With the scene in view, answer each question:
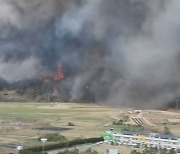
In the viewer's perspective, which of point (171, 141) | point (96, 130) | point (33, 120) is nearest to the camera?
point (171, 141)

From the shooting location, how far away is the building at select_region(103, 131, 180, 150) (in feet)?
95.7

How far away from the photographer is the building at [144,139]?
2917 cm

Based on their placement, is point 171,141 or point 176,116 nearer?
point 171,141

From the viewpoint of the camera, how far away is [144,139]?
30.1 m

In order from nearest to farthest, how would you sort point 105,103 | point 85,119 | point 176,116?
point 85,119 → point 176,116 → point 105,103

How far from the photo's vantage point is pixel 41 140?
3036 centimetres

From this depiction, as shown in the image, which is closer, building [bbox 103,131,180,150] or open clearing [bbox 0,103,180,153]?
building [bbox 103,131,180,150]

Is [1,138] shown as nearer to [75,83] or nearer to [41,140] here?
[41,140]

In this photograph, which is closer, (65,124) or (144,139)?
(144,139)

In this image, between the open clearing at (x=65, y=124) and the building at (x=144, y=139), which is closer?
the building at (x=144, y=139)

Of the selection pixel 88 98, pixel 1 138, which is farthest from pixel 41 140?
pixel 88 98

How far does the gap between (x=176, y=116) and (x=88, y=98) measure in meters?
22.5

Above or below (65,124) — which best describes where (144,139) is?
below

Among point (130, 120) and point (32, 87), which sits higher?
point (32, 87)
